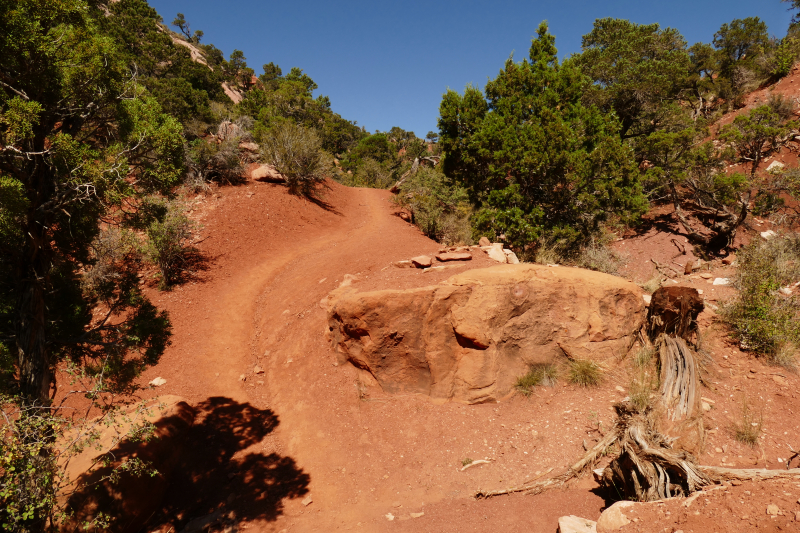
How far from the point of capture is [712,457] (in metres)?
4.99

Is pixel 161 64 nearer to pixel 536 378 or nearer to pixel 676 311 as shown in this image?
pixel 536 378

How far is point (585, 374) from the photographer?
6.54 metres

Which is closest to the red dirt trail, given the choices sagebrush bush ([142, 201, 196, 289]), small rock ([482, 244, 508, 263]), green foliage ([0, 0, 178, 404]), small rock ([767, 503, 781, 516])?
small rock ([482, 244, 508, 263])

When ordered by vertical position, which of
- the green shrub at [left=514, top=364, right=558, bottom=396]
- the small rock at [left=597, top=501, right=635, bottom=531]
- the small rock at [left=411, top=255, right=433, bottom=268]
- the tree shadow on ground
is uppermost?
the small rock at [left=411, top=255, right=433, bottom=268]

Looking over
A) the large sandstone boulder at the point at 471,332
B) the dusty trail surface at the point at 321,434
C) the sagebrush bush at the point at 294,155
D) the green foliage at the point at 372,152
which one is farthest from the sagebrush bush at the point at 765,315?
the green foliage at the point at 372,152


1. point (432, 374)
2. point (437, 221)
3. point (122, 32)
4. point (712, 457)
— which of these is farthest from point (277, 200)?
point (122, 32)

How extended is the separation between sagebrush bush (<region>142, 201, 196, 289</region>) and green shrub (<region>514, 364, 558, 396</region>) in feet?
31.4

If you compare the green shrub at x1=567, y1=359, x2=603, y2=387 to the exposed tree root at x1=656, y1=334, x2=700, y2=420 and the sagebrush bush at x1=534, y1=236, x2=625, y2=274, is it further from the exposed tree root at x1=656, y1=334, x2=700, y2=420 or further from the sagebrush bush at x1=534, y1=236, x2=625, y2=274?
the sagebrush bush at x1=534, y1=236, x2=625, y2=274

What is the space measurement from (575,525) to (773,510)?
63.6 inches

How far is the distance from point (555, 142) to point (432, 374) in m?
8.43

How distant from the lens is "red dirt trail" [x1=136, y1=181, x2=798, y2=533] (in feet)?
15.5

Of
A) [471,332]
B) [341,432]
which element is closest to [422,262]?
[471,332]

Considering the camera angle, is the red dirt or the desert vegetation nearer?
the desert vegetation

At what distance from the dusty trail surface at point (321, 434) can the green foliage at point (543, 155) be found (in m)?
4.11
